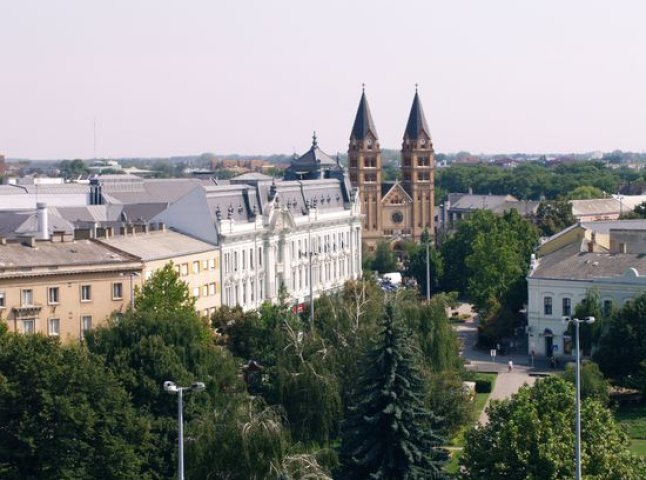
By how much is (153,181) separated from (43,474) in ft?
278

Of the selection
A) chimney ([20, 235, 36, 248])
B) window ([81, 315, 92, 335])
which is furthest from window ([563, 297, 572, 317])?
chimney ([20, 235, 36, 248])

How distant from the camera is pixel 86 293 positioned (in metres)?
73.6

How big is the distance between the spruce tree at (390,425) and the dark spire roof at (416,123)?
118839 millimetres

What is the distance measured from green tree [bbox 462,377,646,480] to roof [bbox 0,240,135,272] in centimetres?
3144

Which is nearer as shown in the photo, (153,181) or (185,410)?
(185,410)

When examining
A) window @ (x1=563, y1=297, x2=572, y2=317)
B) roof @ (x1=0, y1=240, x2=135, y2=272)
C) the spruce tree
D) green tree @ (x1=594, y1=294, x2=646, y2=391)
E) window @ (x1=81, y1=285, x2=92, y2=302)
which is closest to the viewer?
the spruce tree

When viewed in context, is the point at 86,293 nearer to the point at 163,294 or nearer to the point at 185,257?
the point at 163,294

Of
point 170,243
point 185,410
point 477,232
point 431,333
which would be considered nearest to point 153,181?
point 477,232

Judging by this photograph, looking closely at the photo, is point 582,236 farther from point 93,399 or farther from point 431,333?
point 93,399

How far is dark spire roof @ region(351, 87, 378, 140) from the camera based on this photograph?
543ft

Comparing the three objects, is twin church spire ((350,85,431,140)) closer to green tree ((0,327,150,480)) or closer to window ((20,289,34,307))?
window ((20,289,34,307))

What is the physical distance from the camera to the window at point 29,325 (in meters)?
70.6

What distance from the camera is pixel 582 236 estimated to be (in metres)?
96.2

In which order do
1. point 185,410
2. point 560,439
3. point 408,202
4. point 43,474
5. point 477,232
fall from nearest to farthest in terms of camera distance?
point 560,439, point 43,474, point 185,410, point 477,232, point 408,202
